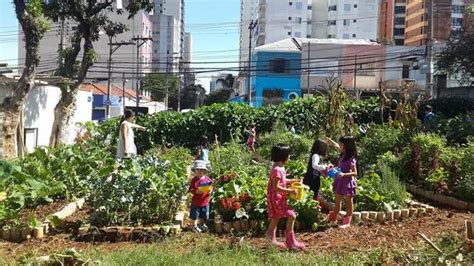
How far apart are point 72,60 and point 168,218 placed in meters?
15.2

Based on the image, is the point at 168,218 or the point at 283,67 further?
the point at 283,67

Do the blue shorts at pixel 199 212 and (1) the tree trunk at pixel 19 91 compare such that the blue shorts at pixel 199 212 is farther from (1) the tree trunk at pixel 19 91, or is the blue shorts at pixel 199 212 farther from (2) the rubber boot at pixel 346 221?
(1) the tree trunk at pixel 19 91

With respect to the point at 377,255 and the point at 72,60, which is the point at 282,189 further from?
the point at 72,60

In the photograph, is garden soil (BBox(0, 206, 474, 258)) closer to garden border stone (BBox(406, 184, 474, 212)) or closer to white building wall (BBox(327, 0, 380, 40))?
garden border stone (BBox(406, 184, 474, 212))

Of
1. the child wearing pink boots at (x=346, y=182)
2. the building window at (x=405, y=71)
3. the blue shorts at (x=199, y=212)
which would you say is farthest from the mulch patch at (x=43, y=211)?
the building window at (x=405, y=71)

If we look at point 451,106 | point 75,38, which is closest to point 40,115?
point 75,38

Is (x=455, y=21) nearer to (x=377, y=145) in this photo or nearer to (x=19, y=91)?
(x=377, y=145)

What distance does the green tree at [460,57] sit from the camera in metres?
25.7

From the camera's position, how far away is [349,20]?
3706 inches

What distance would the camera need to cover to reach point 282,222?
7.43m


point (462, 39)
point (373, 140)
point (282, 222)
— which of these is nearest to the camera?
point (282, 222)

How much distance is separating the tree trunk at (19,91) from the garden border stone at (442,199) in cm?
1124

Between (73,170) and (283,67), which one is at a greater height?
(283,67)

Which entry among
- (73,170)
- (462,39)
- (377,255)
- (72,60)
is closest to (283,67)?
(462,39)
